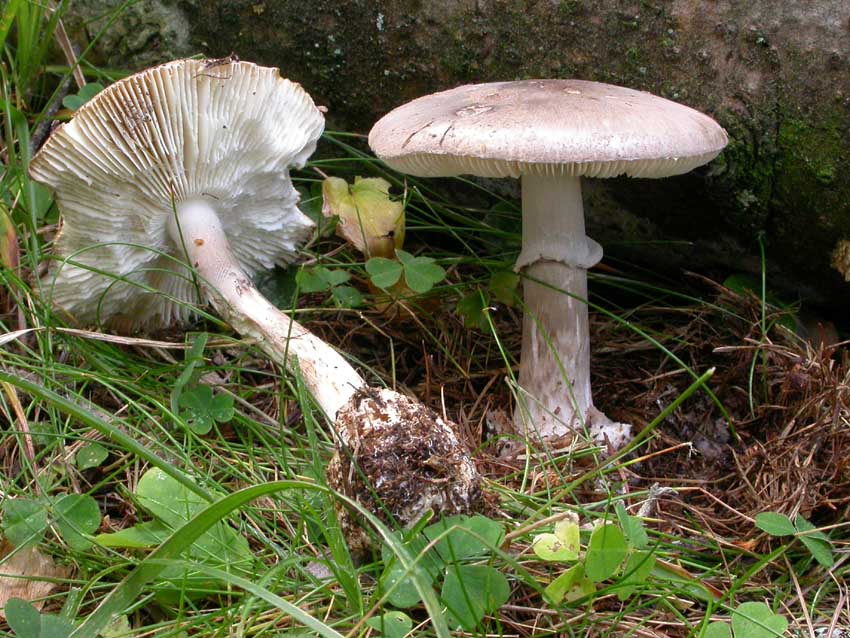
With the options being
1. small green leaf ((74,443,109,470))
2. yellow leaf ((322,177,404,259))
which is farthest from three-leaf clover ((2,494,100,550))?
yellow leaf ((322,177,404,259))

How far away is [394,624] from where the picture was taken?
72.7 inches

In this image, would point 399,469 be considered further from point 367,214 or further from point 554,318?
point 367,214

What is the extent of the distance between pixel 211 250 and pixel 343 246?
2.32 ft

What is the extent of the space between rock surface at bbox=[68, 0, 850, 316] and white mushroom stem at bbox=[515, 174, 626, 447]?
1.54 feet

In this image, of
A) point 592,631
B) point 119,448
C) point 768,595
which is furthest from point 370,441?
point 768,595

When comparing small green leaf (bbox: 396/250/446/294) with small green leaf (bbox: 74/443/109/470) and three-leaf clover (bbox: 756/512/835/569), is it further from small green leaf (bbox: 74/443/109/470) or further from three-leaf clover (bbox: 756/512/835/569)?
three-leaf clover (bbox: 756/512/835/569)

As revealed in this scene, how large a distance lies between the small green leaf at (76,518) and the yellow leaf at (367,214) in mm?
1439

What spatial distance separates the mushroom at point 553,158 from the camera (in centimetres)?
214

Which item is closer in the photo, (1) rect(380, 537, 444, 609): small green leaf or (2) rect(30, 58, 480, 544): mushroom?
(1) rect(380, 537, 444, 609): small green leaf

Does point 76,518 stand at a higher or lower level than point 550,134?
lower

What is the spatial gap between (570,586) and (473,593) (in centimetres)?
23

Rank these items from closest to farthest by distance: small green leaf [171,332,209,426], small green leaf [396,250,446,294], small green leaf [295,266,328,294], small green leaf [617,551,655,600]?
1. small green leaf [617,551,655,600]
2. small green leaf [171,332,209,426]
3. small green leaf [396,250,446,294]
4. small green leaf [295,266,328,294]

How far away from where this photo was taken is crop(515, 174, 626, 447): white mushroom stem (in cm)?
277

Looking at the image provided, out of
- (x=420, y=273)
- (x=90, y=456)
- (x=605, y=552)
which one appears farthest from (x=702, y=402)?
(x=90, y=456)
